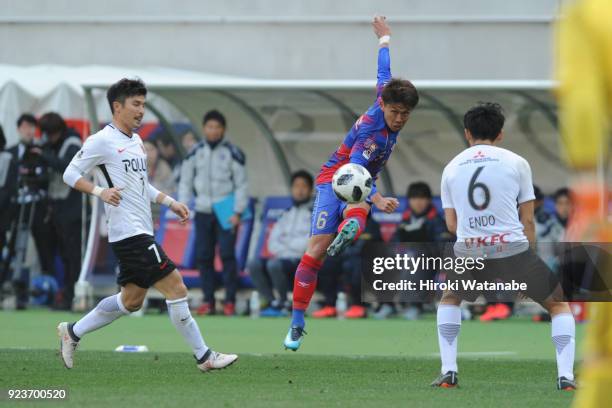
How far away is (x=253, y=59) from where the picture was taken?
22375 millimetres

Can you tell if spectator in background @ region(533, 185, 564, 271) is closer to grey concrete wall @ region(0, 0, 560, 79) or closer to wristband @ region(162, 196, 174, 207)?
grey concrete wall @ region(0, 0, 560, 79)

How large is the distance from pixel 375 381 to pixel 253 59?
1371 centimetres

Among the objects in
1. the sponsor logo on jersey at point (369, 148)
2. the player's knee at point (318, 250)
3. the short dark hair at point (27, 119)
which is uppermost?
the short dark hair at point (27, 119)

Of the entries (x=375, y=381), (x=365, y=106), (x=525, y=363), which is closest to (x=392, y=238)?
(x=365, y=106)

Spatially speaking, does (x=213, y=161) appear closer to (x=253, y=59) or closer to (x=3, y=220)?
(x=3, y=220)

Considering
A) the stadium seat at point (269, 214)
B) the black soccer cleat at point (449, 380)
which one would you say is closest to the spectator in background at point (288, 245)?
the stadium seat at point (269, 214)

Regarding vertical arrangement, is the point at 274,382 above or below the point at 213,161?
below

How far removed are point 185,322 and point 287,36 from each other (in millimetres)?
13252

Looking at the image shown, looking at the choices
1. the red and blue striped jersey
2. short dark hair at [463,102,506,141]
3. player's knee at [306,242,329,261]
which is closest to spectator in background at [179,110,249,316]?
player's knee at [306,242,329,261]

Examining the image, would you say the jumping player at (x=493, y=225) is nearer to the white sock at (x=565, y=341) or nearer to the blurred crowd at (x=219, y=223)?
the white sock at (x=565, y=341)

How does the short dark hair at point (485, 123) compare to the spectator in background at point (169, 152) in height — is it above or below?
above

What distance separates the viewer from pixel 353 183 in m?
10.6

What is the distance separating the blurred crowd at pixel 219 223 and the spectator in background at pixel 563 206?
0.01 metres

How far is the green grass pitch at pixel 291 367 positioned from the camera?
26.2 ft
